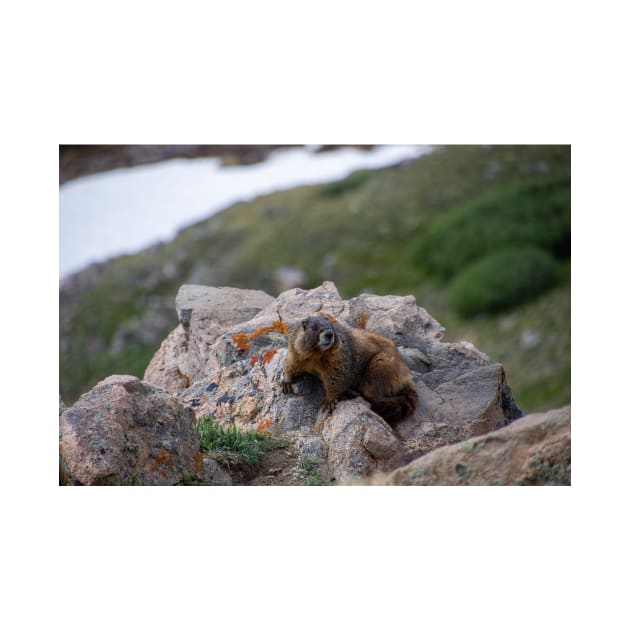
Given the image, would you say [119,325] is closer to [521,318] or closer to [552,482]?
[521,318]

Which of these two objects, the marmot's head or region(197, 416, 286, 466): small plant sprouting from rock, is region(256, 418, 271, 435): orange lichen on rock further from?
the marmot's head

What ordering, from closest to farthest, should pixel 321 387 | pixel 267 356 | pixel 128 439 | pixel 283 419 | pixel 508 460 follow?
1. pixel 508 460
2. pixel 128 439
3. pixel 283 419
4. pixel 321 387
5. pixel 267 356

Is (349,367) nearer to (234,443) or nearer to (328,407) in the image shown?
(328,407)

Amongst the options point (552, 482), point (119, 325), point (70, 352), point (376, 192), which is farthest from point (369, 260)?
point (552, 482)

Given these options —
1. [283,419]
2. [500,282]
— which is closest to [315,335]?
[283,419]

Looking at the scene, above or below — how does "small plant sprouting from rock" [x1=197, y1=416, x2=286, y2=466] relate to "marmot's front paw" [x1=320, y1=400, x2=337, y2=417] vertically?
below

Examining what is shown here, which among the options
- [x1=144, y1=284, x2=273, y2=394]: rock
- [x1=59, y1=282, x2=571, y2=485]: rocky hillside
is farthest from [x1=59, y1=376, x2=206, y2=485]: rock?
[x1=144, y1=284, x2=273, y2=394]: rock
